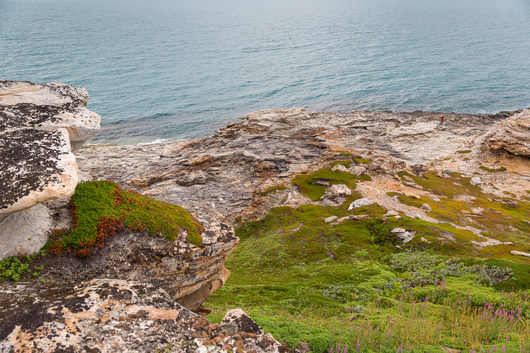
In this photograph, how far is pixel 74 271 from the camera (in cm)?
1072

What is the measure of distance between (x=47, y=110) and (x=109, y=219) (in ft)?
20.5

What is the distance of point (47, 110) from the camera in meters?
14.3

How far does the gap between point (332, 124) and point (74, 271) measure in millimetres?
55027

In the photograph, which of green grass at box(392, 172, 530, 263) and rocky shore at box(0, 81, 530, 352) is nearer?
rocky shore at box(0, 81, 530, 352)

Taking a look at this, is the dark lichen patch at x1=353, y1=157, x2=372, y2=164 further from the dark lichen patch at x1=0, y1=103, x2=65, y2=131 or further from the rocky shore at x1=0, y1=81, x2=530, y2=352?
the dark lichen patch at x1=0, y1=103, x2=65, y2=131

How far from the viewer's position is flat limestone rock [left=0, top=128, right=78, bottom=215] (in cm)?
980

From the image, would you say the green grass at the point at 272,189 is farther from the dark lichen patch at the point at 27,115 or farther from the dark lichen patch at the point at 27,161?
the dark lichen patch at the point at 27,161

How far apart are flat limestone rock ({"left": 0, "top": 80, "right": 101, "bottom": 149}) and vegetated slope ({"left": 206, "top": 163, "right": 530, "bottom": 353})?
9.92m

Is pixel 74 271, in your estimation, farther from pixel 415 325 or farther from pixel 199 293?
pixel 415 325

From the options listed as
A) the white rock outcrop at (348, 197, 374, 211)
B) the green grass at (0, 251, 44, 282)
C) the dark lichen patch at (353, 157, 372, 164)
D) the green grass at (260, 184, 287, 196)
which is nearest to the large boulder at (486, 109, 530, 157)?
the dark lichen patch at (353, 157, 372, 164)

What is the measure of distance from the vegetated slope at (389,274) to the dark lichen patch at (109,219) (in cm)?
425

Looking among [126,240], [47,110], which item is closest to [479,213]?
[126,240]

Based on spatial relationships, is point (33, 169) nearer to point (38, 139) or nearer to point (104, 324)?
point (38, 139)

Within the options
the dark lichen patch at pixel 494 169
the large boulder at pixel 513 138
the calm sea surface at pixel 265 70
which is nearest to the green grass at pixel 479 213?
the dark lichen patch at pixel 494 169
